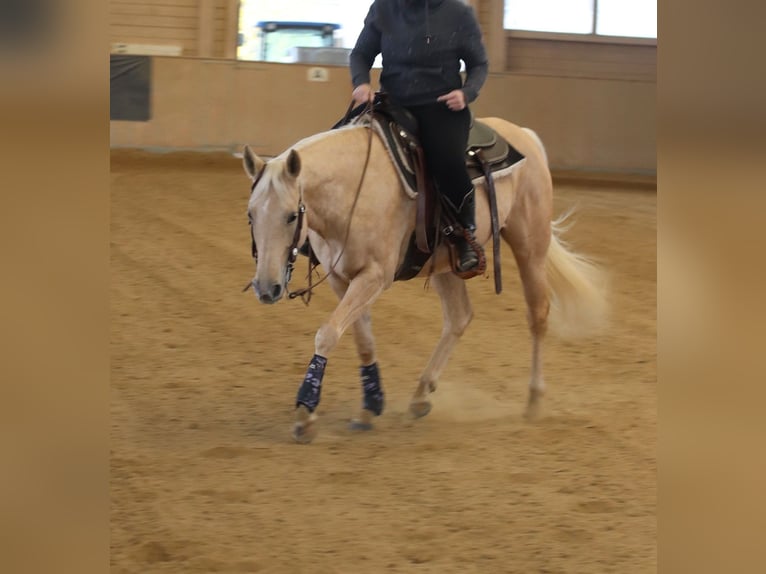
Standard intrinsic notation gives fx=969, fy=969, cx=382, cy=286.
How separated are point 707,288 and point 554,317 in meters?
5.83

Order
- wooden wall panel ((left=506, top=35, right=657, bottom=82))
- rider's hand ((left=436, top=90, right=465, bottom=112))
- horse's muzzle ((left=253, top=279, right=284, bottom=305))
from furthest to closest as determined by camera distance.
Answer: wooden wall panel ((left=506, top=35, right=657, bottom=82)), rider's hand ((left=436, top=90, right=465, bottom=112)), horse's muzzle ((left=253, top=279, right=284, bottom=305))

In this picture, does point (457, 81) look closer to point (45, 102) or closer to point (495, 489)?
point (495, 489)

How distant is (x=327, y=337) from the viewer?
462cm

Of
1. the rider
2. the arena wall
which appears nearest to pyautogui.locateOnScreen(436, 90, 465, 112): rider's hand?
the rider

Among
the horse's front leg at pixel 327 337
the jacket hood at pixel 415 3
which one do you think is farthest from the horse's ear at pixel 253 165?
the jacket hood at pixel 415 3

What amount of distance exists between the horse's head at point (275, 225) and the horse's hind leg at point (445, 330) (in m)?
1.39

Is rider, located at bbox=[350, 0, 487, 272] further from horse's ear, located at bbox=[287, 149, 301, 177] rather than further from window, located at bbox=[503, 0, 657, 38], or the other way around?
window, located at bbox=[503, 0, 657, 38]

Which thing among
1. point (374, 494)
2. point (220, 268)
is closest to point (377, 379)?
point (374, 494)

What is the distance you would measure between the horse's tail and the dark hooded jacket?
55.2 inches

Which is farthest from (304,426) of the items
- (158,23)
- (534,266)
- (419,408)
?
(158,23)

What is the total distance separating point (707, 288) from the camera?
2.49 ft

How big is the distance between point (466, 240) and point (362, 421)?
1.10 m

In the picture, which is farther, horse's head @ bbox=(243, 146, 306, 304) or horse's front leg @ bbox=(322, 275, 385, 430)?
horse's front leg @ bbox=(322, 275, 385, 430)

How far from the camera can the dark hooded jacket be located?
4945 millimetres
